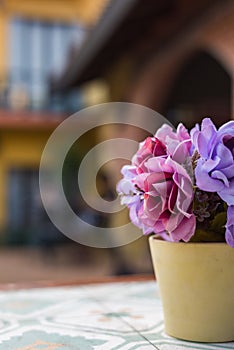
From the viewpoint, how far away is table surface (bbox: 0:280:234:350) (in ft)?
2.39

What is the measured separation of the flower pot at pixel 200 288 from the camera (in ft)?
2.34

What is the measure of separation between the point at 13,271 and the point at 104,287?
478 cm

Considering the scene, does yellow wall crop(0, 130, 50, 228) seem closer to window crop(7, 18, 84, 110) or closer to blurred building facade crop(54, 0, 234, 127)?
window crop(7, 18, 84, 110)

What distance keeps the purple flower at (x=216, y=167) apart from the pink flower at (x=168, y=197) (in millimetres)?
21

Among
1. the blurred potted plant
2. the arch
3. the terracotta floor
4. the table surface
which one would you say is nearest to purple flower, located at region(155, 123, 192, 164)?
the blurred potted plant

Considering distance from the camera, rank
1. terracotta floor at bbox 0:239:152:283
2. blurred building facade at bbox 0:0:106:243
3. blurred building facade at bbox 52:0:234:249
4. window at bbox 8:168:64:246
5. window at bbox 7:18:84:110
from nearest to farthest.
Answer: blurred building facade at bbox 52:0:234:249 → terracotta floor at bbox 0:239:152:283 → blurred building facade at bbox 0:0:106:243 → window at bbox 8:168:64:246 → window at bbox 7:18:84:110

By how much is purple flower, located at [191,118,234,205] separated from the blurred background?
2.12m

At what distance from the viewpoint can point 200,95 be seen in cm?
565

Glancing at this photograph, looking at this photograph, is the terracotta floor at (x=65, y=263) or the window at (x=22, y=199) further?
the window at (x=22, y=199)

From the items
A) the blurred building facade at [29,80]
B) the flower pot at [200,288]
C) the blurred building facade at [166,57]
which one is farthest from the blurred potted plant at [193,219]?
the blurred building facade at [29,80]

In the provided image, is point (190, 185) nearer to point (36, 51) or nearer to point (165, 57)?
point (165, 57)

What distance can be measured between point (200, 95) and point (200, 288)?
16.7 feet

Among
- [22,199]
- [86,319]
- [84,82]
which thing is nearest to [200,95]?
[84,82]

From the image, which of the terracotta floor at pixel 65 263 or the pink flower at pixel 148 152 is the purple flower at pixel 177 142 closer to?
the pink flower at pixel 148 152
